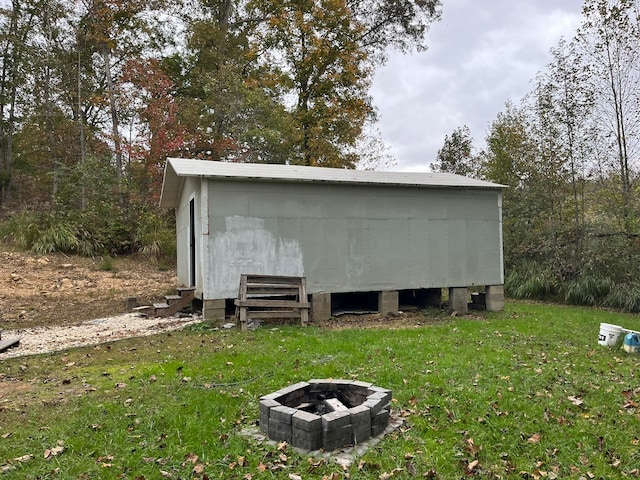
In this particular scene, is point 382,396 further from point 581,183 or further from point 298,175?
point 581,183

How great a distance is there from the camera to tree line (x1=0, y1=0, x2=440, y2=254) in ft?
52.2

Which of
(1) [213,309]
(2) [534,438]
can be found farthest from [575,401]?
(1) [213,309]

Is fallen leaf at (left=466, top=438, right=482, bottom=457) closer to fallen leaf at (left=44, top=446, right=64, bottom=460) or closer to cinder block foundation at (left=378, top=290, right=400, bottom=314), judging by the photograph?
fallen leaf at (left=44, top=446, right=64, bottom=460)

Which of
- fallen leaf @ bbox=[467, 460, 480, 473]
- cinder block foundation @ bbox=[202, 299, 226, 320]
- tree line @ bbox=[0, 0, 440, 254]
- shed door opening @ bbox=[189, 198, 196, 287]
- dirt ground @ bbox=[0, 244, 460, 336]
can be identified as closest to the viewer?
fallen leaf @ bbox=[467, 460, 480, 473]

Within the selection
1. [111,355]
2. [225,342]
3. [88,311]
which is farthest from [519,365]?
[88,311]

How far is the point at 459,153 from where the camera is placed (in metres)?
20.5

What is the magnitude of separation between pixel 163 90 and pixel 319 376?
15507 mm

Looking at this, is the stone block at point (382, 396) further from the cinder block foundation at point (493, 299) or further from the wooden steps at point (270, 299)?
the cinder block foundation at point (493, 299)

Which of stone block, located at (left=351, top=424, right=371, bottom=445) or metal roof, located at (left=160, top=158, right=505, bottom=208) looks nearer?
stone block, located at (left=351, top=424, right=371, bottom=445)

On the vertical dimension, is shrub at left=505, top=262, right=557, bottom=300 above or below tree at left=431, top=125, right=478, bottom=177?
below

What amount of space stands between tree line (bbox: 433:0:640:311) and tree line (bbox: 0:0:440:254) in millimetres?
7618

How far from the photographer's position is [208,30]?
18.8 m

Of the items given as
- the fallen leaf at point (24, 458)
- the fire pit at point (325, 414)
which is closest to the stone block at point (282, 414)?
the fire pit at point (325, 414)

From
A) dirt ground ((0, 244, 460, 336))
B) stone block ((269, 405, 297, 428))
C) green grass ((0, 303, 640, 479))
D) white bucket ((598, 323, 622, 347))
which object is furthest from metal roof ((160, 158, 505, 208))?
stone block ((269, 405, 297, 428))
